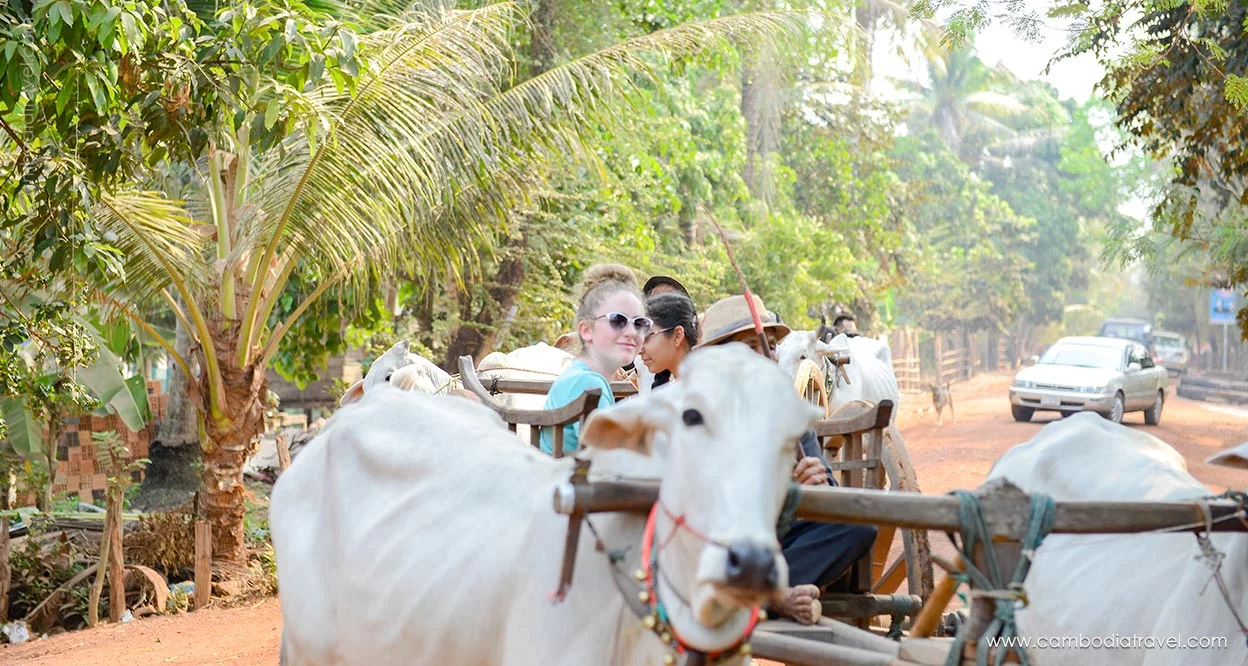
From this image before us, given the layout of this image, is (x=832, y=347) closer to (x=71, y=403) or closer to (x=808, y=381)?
(x=808, y=381)

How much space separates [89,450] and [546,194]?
5.74 metres

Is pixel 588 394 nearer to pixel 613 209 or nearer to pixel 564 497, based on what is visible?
pixel 564 497

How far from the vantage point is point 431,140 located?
8961mm

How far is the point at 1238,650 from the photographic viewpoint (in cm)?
319

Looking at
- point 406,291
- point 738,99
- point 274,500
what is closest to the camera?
point 274,500

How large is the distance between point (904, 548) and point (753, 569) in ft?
9.19

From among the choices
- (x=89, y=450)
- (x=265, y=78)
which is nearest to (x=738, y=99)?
(x=89, y=450)

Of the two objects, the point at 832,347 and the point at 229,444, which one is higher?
the point at 832,347

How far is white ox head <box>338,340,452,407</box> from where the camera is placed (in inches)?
209

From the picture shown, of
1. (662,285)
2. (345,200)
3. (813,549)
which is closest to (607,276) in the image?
(662,285)

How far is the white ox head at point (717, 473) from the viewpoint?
2.21 m

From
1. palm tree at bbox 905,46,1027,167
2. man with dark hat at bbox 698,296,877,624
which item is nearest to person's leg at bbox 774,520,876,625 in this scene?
man with dark hat at bbox 698,296,877,624

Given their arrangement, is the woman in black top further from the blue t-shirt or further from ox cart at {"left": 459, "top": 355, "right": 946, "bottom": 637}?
ox cart at {"left": 459, "top": 355, "right": 946, "bottom": 637}

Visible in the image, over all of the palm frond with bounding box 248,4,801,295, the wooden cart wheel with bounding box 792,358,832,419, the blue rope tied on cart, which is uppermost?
the palm frond with bounding box 248,4,801,295
